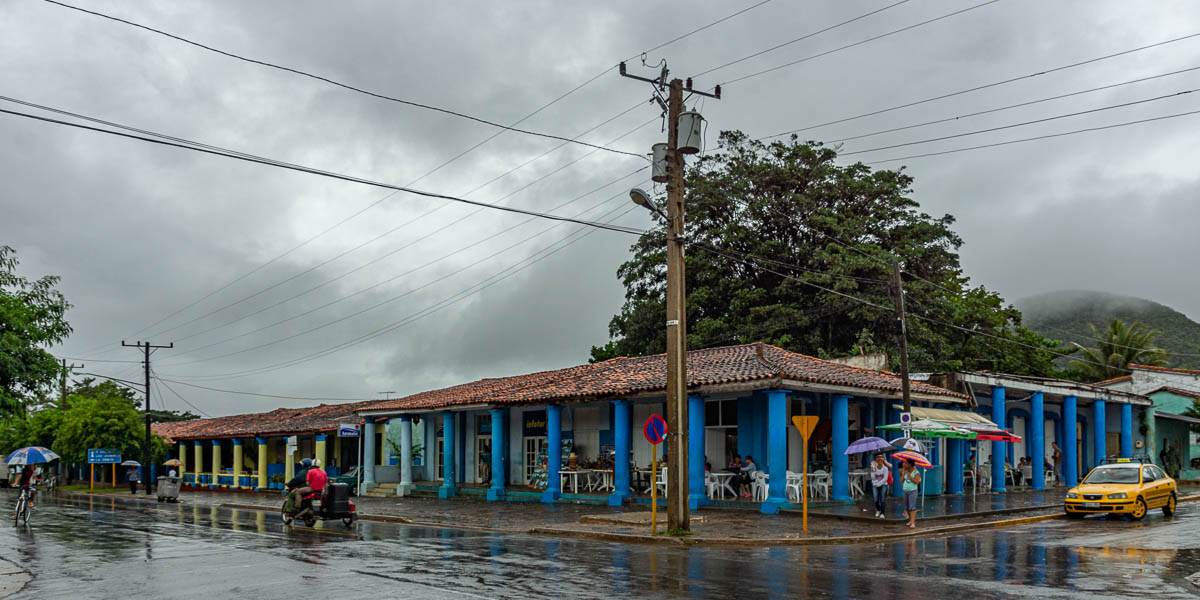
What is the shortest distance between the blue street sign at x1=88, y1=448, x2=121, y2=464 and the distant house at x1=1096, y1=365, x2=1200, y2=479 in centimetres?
4965

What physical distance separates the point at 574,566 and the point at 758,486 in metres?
13.0

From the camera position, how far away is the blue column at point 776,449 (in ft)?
79.5

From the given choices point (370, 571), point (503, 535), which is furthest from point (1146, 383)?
point (370, 571)

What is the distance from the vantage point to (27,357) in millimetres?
20312

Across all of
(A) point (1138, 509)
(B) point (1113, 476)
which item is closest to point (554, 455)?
(B) point (1113, 476)

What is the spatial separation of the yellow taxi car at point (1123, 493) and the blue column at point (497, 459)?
57.5ft

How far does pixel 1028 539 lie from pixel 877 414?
11525 mm

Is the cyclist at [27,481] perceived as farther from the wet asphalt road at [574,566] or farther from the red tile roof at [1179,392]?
the red tile roof at [1179,392]

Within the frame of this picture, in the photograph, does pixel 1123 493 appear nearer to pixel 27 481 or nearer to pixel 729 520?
pixel 729 520

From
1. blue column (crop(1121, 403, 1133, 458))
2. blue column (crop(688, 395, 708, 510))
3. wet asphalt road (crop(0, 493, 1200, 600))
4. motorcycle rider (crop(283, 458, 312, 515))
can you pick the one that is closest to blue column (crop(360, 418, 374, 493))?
motorcycle rider (crop(283, 458, 312, 515))

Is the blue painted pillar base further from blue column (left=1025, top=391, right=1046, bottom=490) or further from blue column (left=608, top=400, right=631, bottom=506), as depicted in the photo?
blue column (left=1025, top=391, right=1046, bottom=490)

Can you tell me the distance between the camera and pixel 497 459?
3259 centimetres

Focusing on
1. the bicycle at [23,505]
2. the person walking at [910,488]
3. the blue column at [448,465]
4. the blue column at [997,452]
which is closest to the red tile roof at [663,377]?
the blue column at [448,465]

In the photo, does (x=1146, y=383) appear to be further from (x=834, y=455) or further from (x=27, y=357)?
(x=27, y=357)
